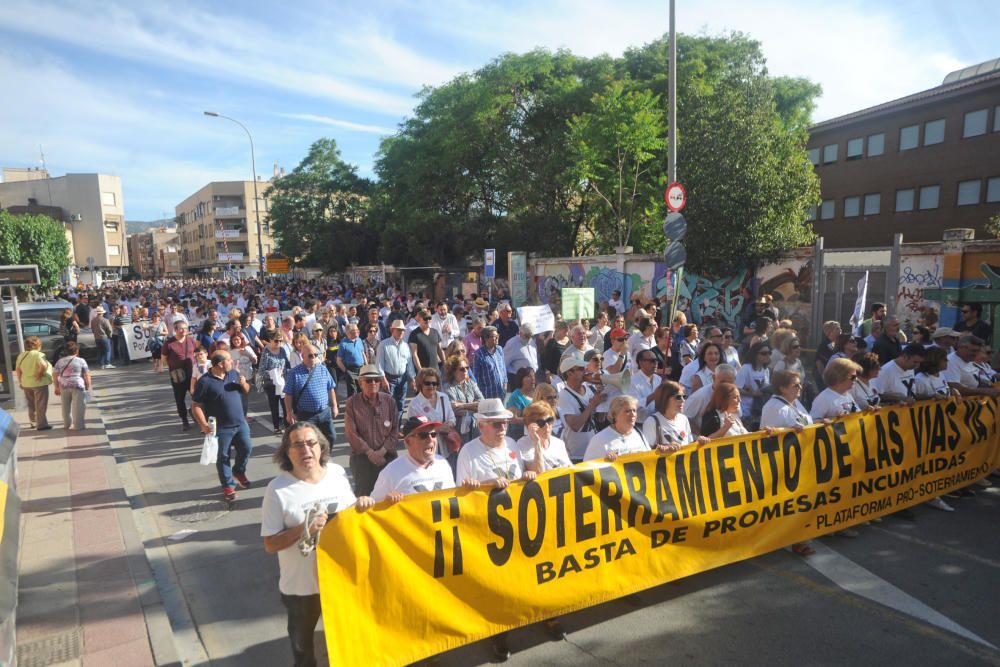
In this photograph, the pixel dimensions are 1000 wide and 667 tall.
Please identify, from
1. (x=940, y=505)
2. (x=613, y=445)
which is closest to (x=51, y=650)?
(x=613, y=445)

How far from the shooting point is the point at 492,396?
780 centimetres

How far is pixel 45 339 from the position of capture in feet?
52.7

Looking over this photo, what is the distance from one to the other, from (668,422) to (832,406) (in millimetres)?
1778

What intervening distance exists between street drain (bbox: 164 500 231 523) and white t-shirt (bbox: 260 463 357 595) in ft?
11.8

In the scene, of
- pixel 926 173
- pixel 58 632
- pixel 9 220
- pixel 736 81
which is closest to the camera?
pixel 58 632

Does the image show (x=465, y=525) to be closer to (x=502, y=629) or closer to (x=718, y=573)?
(x=502, y=629)

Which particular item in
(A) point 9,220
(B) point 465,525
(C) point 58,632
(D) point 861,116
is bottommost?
(C) point 58,632

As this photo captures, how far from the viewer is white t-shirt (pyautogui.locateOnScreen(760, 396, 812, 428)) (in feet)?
17.3

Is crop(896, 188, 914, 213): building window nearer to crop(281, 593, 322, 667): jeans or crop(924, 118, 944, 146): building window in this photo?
crop(924, 118, 944, 146): building window

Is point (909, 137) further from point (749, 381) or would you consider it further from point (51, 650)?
point (51, 650)

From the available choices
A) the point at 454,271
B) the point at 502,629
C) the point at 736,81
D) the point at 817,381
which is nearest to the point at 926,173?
the point at 736,81

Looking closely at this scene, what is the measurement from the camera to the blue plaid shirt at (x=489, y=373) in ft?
25.4

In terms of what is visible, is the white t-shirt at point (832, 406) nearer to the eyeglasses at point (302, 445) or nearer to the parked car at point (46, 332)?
the eyeglasses at point (302, 445)

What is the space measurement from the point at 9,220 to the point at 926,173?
62258 millimetres
